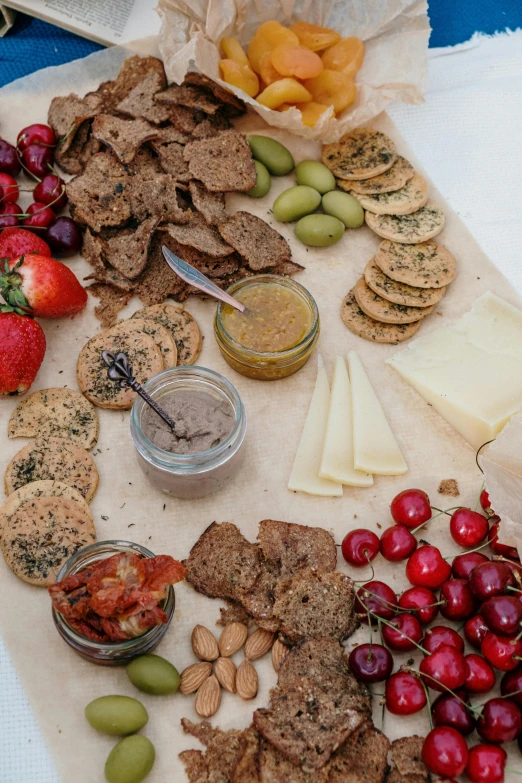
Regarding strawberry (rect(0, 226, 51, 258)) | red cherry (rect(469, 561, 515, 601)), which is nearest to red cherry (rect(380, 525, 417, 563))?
red cherry (rect(469, 561, 515, 601))

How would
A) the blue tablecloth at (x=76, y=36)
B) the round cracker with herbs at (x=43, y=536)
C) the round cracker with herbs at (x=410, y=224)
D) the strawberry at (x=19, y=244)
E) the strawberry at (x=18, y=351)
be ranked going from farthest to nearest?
1. the blue tablecloth at (x=76, y=36)
2. the round cracker with herbs at (x=410, y=224)
3. the strawberry at (x=19, y=244)
4. the strawberry at (x=18, y=351)
5. the round cracker with herbs at (x=43, y=536)

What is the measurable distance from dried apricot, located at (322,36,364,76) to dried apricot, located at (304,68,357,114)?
0.03 m

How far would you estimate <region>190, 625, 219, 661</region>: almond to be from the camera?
7.27ft

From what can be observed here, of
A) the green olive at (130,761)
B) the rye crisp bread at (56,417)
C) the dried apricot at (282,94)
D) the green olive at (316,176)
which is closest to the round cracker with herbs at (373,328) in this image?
the green olive at (316,176)

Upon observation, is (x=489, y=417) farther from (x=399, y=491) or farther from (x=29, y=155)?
(x=29, y=155)

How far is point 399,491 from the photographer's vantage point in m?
2.56

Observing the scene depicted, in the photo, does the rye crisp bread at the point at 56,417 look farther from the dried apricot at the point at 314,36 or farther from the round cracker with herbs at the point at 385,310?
the dried apricot at the point at 314,36

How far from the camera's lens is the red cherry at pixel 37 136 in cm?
308

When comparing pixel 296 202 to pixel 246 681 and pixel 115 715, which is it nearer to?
pixel 246 681

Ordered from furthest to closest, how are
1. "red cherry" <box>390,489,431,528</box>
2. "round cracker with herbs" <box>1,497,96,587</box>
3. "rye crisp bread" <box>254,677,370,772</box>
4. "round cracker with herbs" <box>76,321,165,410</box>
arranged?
1. "round cracker with herbs" <box>76,321,165,410</box>
2. "red cherry" <box>390,489,431,528</box>
3. "round cracker with herbs" <box>1,497,96,587</box>
4. "rye crisp bread" <box>254,677,370,772</box>

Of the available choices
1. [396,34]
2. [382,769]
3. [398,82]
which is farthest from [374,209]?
[382,769]

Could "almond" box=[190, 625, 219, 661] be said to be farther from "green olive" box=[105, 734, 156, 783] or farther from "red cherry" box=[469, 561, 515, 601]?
"red cherry" box=[469, 561, 515, 601]

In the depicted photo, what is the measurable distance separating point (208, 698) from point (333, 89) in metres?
2.37

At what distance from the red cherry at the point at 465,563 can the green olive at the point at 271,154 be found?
5.67 feet
